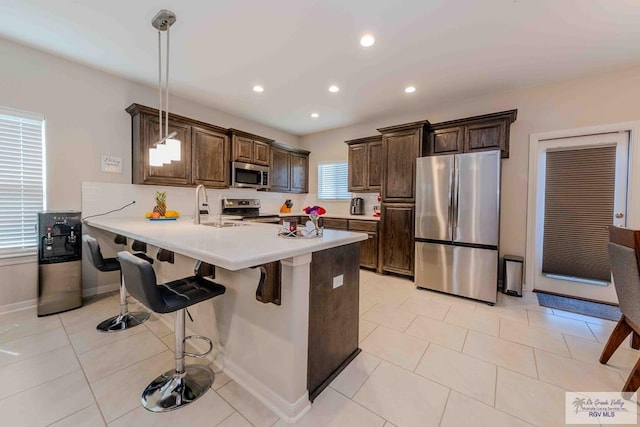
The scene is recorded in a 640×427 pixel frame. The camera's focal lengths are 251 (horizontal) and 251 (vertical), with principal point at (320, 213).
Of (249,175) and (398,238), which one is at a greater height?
(249,175)

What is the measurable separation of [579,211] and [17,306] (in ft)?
21.1

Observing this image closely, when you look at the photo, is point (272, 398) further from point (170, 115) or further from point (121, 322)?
point (170, 115)

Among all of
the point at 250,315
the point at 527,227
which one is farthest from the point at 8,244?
the point at 527,227

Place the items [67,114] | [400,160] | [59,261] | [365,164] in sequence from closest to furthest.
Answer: [59,261] < [67,114] < [400,160] < [365,164]

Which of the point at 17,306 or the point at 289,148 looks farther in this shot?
the point at 289,148

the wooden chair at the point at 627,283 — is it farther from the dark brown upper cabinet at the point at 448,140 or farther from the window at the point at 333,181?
the window at the point at 333,181

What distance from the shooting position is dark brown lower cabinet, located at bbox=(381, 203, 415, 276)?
374 cm

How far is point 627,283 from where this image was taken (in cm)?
162

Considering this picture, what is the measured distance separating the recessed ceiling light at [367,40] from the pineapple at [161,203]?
114 inches

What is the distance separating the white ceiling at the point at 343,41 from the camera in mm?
1979

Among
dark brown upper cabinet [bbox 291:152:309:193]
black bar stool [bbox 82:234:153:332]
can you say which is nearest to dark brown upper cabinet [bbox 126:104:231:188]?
black bar stool [bbox 82:234:153:332]

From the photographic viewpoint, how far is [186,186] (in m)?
3.75

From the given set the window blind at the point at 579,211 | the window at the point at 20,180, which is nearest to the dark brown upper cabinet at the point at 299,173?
the window at the point at 20,180

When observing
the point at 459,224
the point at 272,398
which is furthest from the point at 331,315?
the point at 459,224
